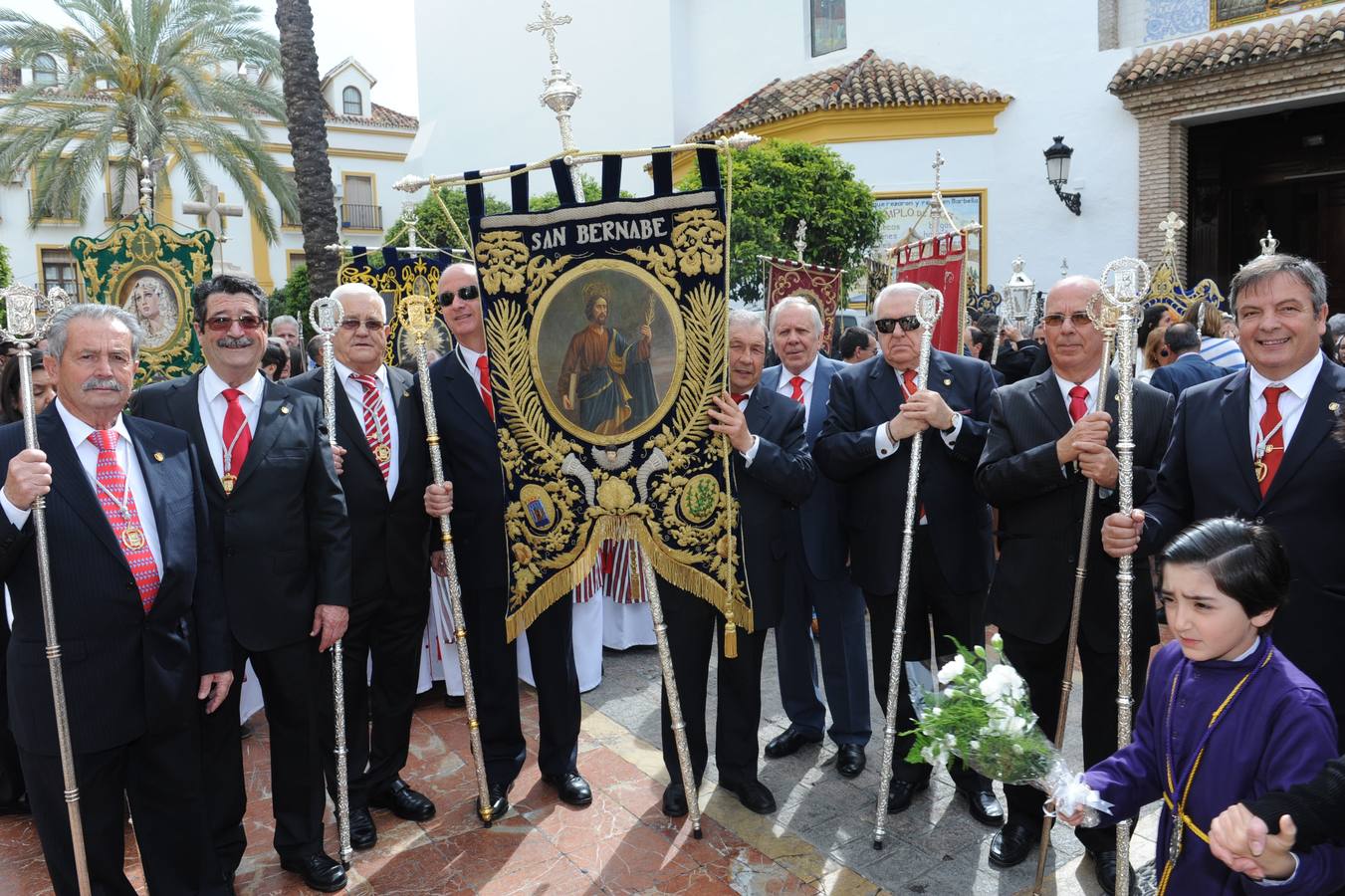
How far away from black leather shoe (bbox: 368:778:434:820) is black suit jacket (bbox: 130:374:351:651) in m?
1.04

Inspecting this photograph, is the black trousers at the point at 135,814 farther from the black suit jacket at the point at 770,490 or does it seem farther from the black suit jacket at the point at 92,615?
the black suit jacket at the point at 770,490

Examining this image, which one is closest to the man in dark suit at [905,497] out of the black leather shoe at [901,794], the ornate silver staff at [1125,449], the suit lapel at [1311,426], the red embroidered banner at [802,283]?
the black leather shoe at [901,794]

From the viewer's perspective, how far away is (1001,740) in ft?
8.09

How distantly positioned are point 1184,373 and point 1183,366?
2.9 inches

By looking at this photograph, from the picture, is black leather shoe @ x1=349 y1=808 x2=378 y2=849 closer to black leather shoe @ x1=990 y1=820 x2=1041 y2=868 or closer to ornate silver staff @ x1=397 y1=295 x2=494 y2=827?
ornate silver staff @ x1=397 y1=295 x2=494 y2=827

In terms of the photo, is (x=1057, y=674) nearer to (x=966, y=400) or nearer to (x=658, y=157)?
(x=966, y=400)

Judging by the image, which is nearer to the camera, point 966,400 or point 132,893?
point 132,893

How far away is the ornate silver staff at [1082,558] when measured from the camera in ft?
11.4

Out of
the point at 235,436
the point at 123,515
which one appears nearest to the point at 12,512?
the point at 123,515

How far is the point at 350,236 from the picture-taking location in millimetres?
36969

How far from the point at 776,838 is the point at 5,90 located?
34.6 meters

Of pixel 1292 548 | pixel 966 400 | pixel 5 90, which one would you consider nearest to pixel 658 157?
pixel 966 400

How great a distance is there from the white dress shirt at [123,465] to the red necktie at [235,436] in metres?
0.34

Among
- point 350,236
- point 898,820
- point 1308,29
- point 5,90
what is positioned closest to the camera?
point 898,820
